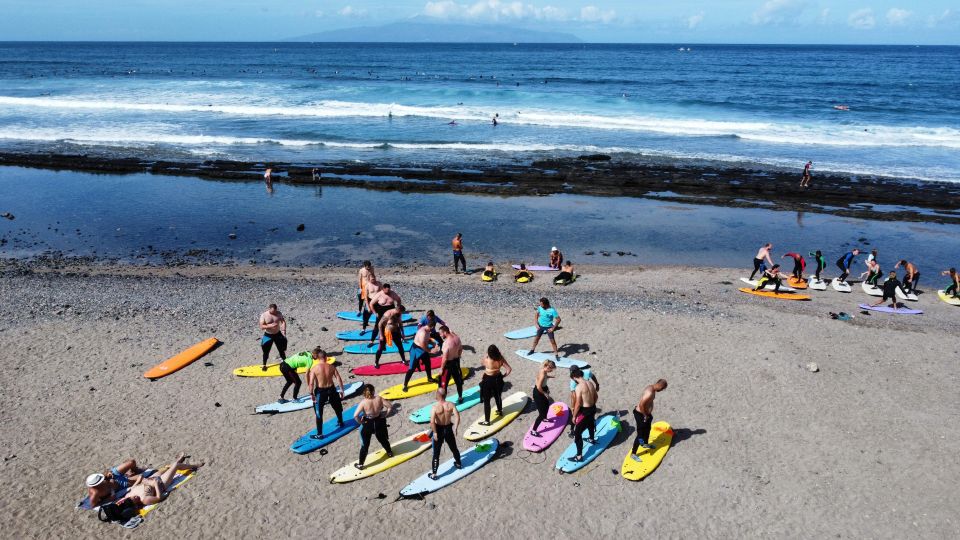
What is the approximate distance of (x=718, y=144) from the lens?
45531 millimetres

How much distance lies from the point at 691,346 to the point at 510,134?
37.2 m

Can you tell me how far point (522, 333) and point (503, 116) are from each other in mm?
45435

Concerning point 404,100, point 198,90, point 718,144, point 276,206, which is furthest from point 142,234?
point 198,90

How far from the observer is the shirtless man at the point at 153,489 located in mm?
9250

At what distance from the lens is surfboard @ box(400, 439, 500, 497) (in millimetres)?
9688

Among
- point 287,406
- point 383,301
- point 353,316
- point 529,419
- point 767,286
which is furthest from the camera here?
point 767,286

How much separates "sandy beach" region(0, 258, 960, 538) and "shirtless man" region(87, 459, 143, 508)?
34cm

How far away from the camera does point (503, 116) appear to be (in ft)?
190

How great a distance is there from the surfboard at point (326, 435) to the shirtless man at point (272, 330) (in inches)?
91.5

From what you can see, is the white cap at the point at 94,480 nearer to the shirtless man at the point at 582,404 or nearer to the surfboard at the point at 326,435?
the surfboard at the point at 326,435

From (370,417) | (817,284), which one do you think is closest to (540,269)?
(817,284)

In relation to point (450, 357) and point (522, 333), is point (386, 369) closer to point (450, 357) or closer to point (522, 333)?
point (450, 357)

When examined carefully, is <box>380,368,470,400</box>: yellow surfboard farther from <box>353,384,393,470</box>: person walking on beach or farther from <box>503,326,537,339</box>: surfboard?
<box>503,326,537,339</box>: surfboard

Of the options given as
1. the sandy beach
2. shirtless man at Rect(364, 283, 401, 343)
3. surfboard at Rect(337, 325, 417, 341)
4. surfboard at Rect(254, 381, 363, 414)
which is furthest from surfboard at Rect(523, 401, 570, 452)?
surfboard at Rect(337, 325, 417, 341)
